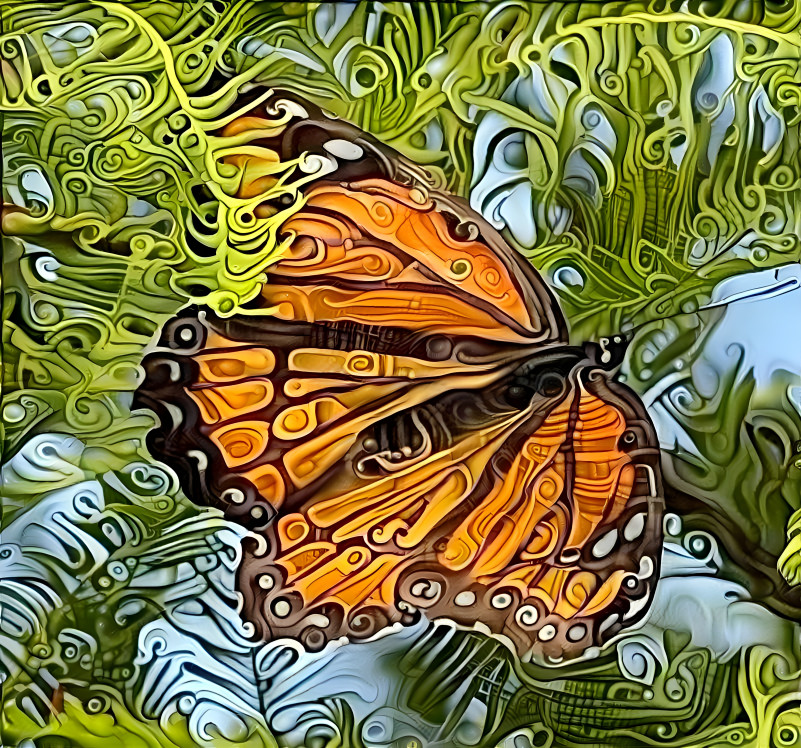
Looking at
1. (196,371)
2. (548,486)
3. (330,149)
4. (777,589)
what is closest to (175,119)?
(330,149)

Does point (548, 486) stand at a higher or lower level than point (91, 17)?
lower

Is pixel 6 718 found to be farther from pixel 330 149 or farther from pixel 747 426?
pixel 747 426

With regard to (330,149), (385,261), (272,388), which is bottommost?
(272,388)

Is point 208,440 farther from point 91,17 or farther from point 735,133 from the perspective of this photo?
point 735,133
